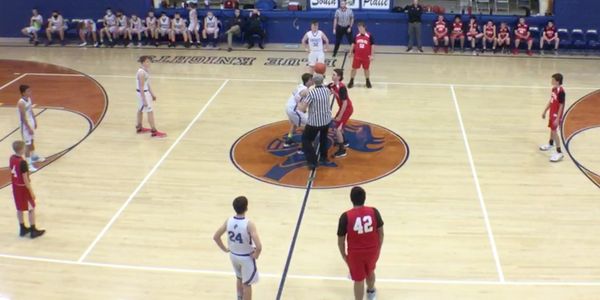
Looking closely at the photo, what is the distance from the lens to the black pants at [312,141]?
457 inches

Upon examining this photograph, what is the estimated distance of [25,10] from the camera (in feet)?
75.2

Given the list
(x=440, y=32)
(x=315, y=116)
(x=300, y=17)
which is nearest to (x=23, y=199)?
(x=315, y=116)

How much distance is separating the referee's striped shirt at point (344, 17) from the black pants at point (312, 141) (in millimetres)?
8426

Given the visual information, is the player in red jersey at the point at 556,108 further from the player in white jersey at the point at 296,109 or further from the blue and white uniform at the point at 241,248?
the blue and white uniform at the point at 241,248

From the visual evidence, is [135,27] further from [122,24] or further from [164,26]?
[164,26]

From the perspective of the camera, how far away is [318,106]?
444 inches

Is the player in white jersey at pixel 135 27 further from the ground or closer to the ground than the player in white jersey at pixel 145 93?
further from the ground

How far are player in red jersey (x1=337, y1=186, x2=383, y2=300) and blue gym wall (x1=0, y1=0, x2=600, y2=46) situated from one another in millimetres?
14798

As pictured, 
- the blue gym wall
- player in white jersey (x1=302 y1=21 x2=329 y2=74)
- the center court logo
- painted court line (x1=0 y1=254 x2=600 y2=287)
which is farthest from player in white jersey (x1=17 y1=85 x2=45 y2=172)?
the blue gym wall

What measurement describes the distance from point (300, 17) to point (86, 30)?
7.21 meters

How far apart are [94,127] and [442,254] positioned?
855cm

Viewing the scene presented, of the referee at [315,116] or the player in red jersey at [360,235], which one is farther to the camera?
the referee at [315,116]

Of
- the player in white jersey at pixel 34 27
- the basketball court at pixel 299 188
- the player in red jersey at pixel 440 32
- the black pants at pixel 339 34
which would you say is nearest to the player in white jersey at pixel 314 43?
Result: the basketball court at pixel 299 188

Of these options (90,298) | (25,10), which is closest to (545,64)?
(90,298)
